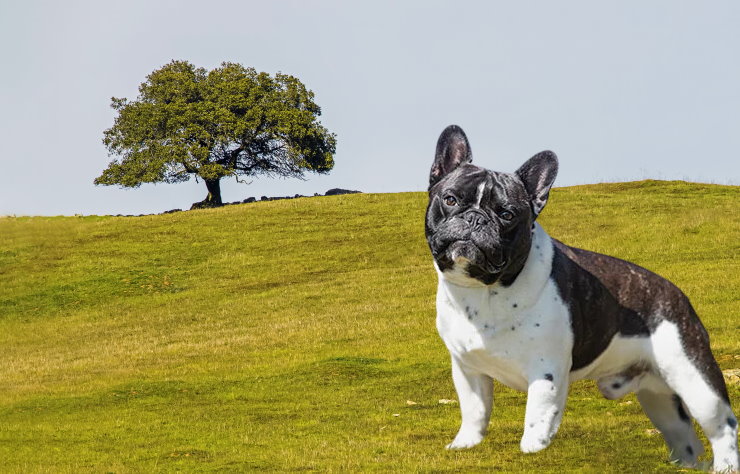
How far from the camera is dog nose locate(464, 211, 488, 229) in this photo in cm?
708

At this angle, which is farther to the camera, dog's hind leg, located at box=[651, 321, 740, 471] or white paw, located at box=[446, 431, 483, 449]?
white paw, located at box=[446, 431, 483, 449]

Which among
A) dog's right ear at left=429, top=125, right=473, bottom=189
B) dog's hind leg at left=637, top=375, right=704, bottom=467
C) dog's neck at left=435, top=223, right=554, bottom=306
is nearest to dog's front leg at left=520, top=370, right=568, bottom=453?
dog's neck at left=435, top=223, right=554, bottom=306

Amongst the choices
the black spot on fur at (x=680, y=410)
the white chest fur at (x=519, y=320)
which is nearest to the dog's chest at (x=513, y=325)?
the white chest fur at (x=519, y=320)

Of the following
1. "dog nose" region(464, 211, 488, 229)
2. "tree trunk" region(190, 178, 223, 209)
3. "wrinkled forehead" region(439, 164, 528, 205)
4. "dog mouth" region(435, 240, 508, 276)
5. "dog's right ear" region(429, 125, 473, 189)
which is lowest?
"dog mouth" region(435, 240, 508, 276)

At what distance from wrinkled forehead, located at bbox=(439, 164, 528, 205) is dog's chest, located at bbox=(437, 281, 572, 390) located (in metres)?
0.71

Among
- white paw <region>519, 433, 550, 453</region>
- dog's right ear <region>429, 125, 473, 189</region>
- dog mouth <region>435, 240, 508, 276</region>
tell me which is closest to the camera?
dog mouth <region>435, 240, 508, 276</region>

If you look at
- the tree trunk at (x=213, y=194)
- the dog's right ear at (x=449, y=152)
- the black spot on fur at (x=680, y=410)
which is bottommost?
the black spot on fur at (x=680, y=410)

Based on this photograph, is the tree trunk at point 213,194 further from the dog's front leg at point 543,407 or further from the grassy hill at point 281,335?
the dog's front leg at point 543,407

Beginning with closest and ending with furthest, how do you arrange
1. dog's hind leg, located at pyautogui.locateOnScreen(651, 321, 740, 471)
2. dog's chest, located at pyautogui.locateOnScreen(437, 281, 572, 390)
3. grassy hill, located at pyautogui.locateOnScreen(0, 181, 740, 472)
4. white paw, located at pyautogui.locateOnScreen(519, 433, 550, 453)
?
dog's chest, located at pyautogui.locateOnScreen(437, 281, 572, 390)
white paw, located at pyautogui.locateOnScreen(519, 433, 550, 453)
dog's hind leg, located at pyautogui.locateOnScreen(651, 321, 740, 471)
grassy hill, located at pyautogui.locateOnScreen(0, 181, 740, 472)

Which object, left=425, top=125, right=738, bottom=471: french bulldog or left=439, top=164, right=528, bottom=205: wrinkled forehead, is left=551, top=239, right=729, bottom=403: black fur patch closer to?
left=425, top=125, right=738, bottom=471: french bulldog

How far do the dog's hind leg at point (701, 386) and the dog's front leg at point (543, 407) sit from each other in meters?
1.09

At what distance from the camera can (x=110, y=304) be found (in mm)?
40344

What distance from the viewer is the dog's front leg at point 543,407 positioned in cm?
735

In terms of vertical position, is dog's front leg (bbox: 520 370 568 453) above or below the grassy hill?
above
